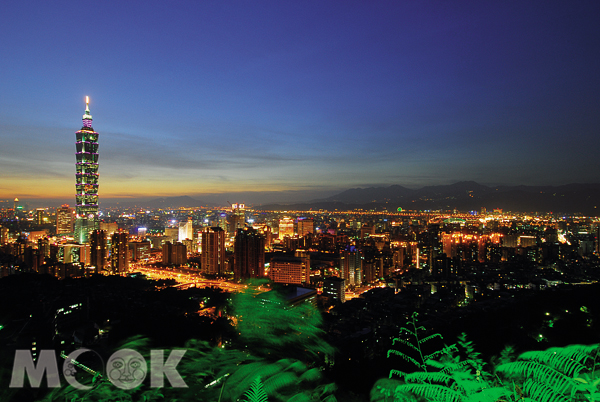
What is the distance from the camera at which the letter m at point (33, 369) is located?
1.09 m

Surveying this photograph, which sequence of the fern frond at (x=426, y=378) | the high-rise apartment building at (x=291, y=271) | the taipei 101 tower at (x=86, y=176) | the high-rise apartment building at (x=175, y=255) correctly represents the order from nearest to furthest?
the fern frond at (x=426, y=378) → the high-rise apartment building at (x=291, y=271) → the high-rise apartment building at (x=175, y=255) → the taipei 101 tower at (x=86, y=176)

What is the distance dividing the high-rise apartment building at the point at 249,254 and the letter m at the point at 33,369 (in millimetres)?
14071

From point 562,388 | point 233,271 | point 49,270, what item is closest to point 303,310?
point 562,388

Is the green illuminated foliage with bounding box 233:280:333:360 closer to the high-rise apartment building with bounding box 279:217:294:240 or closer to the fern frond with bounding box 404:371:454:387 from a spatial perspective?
the fern frond with bounding box 404:371:454:387

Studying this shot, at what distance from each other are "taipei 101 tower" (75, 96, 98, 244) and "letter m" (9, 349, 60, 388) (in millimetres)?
25691

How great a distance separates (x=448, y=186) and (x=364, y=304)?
47.1 metres

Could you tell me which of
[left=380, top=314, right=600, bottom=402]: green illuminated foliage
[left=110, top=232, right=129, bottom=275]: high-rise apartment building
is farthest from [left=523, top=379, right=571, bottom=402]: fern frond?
[left=110, top=232, right=129, bottom=275]: high-rise apartment building

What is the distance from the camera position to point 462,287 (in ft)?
39.7

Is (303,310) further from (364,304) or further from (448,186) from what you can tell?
(448,186)

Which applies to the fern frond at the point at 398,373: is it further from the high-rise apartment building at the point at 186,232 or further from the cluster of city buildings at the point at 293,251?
the high-rise apartment building at the point at 186,232

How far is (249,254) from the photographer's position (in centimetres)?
1546

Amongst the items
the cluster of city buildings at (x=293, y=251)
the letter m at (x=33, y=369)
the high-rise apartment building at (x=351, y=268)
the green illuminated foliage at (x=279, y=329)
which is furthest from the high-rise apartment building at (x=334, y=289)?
the letter m at (x=33, y=369)

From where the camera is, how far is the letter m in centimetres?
109

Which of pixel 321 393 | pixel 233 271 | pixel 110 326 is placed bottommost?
pixel 233 271
